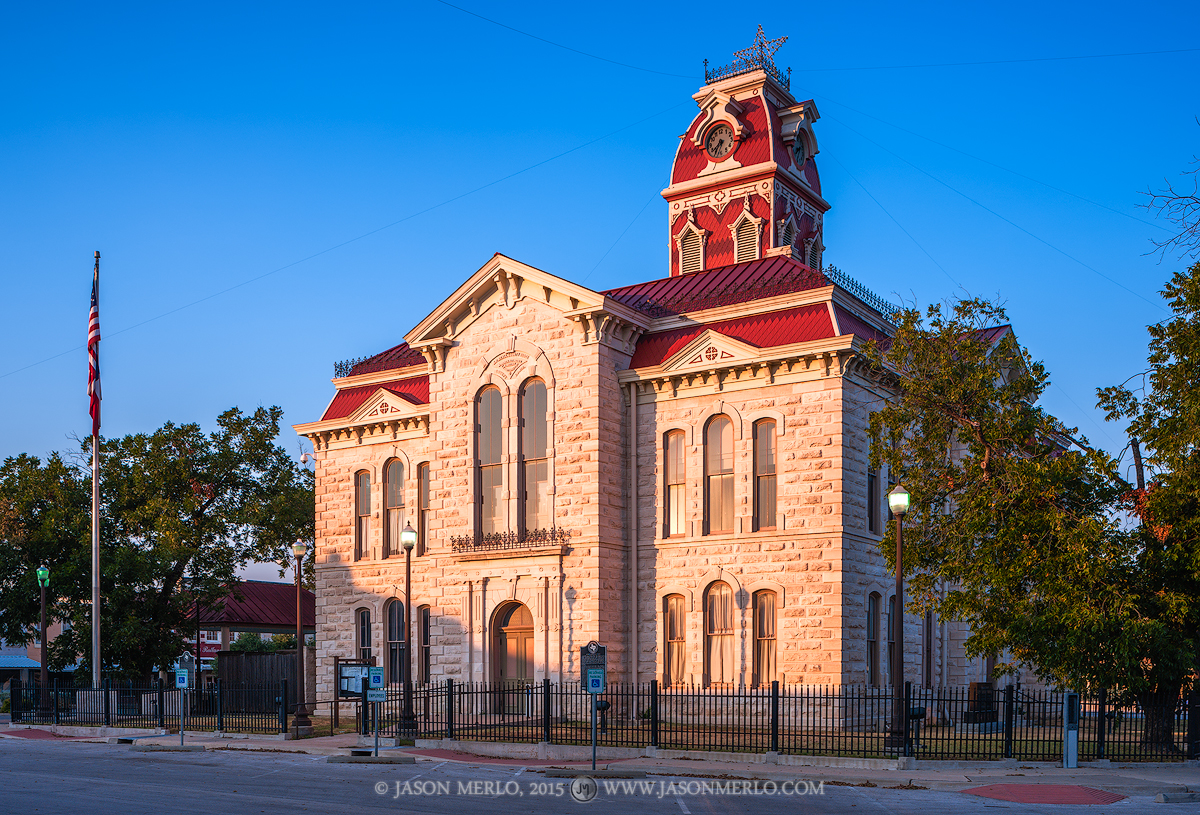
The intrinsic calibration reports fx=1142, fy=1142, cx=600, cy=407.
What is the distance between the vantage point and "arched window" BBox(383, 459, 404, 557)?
3450cm

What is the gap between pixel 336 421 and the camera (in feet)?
117

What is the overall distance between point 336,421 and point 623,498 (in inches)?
417

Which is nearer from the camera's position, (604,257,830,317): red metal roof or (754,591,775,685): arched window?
(754,591,775,685): arched window

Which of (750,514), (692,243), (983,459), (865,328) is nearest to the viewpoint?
(983,459)

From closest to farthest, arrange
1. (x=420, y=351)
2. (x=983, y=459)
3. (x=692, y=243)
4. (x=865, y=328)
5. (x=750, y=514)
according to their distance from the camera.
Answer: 1. (x=983, y=459)
2. (x=750, y=514)
3. (x=865, y=328)
4. (x=420, y=351)
5. (x=692, y=243)

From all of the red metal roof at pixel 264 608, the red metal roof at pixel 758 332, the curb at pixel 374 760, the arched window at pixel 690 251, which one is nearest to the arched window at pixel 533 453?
the red metal roof at pixel 758 332

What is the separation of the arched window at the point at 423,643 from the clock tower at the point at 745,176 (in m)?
14.8

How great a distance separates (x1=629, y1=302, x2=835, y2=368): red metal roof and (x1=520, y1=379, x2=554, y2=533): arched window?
2716 mm

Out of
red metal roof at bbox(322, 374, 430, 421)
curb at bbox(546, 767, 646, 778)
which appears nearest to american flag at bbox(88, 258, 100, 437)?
red metal roof at bbox(322, 374, 430, 421)

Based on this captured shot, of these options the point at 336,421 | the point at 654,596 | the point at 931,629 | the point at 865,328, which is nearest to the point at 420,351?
the point at 336,421

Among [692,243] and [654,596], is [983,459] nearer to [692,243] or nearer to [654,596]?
[654,596]

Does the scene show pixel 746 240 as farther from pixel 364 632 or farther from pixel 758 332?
pixel 364 632

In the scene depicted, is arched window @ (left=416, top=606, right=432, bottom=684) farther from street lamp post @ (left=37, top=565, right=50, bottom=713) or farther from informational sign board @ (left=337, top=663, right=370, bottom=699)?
street lamp post @ (left=37, top=565, right=50, bottom=713)

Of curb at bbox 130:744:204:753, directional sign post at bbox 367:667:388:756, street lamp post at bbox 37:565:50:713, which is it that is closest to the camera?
directional sign post at bbox 367:667:388:756
